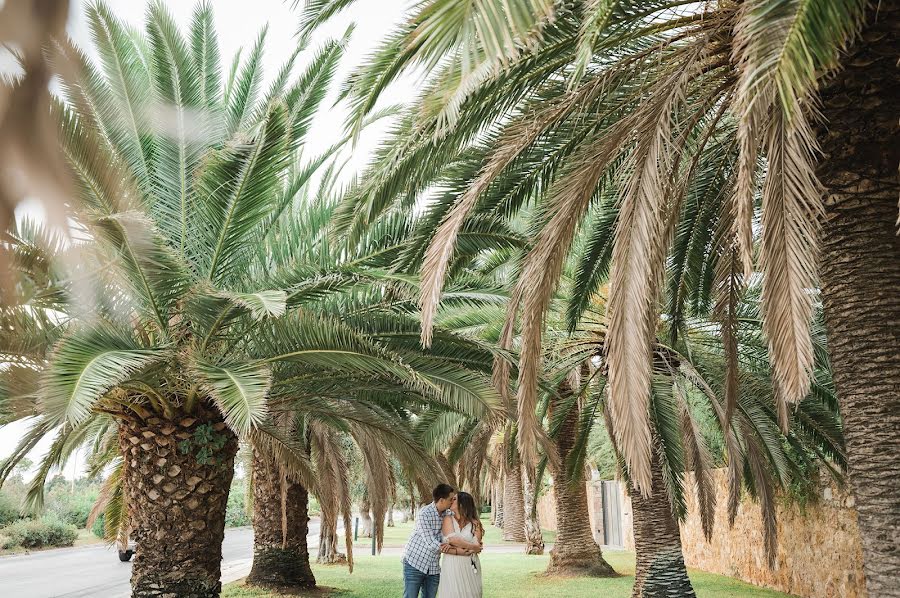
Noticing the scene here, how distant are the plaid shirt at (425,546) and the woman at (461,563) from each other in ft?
0.58

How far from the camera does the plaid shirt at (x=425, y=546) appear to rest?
27.1ft

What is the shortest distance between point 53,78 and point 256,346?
8106 millimetres

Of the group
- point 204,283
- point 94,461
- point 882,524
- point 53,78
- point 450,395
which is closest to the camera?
point 53,78

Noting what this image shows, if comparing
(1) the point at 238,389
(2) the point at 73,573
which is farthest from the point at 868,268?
(2) the point at 73,573

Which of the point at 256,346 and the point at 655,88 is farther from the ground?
the point at 655,88

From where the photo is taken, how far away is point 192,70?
8.54 metres

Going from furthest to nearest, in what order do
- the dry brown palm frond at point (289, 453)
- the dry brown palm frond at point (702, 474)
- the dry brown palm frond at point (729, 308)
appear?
the dry brown palm frond at point (702, 474) < the dry brown palm frond at point (289, 453) < the dry brown palm frond at point (729, 308)

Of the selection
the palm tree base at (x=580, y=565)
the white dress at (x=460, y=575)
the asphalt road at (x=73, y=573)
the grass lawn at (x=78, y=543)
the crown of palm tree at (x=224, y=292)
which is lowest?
the grass lawn at (x=78, y=543)

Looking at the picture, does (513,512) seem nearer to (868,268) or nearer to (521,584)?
(521,584)

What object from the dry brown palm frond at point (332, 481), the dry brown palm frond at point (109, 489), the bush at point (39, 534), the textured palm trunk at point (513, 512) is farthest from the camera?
the bush at point (39, 534)

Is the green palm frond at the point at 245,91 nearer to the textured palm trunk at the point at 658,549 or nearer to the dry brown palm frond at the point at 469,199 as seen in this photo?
the dry brown palm frond at the point at 469,199

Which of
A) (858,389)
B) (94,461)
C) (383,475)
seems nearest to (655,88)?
(858,389)

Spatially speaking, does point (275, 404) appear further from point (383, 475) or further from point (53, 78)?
point (53, 78)

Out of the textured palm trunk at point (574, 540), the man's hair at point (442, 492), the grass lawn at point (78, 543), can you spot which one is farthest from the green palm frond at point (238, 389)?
the grass lawn at point (78, 543)
